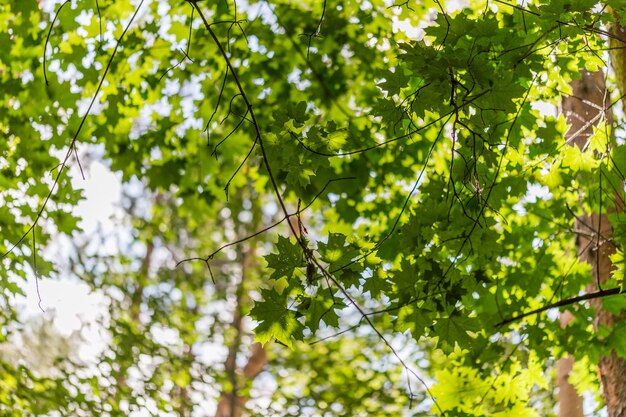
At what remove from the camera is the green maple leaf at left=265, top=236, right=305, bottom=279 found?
1729 mm

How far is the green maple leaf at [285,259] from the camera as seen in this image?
173cm

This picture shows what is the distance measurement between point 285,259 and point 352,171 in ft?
6.33

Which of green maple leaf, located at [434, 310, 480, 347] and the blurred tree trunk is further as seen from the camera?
the blurred tree trunk

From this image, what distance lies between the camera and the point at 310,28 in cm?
398

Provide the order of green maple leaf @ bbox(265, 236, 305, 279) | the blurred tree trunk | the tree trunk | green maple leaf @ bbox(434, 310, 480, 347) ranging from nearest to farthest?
green maple leaf @ bbox(265, 236, 305, 279), green maple leaf @ bbox(434, 310, 480, 347), the tree trunk, the blurred tree trunk

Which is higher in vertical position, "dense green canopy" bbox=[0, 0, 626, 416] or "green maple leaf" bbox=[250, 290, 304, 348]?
"dense green canopy" bbox=[0, 0, 626, 416]

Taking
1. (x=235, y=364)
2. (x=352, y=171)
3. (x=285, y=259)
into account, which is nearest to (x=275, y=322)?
(x=285, y=259)

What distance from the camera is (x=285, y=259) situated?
1.74 meters

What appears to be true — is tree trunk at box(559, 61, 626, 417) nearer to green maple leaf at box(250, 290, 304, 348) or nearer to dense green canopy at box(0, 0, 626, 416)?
dense green canopy at box(0, 0, 626, 416)

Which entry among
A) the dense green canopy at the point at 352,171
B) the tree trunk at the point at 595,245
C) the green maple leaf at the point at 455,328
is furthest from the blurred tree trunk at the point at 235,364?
the green maple leaf at the point at 455,328

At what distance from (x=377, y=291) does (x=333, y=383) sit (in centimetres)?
459

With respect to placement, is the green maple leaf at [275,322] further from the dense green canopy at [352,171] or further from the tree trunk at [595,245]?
the tree trunk at [595,245]

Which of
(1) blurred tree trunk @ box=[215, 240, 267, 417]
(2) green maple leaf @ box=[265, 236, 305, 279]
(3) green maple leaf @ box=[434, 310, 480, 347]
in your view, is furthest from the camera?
(1) blurred tree trunk @ box=[215, 240, 267, 417]

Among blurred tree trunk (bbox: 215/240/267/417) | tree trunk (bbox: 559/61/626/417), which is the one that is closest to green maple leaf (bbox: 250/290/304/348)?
tree trunk (bbox: 559/61/626/417)
